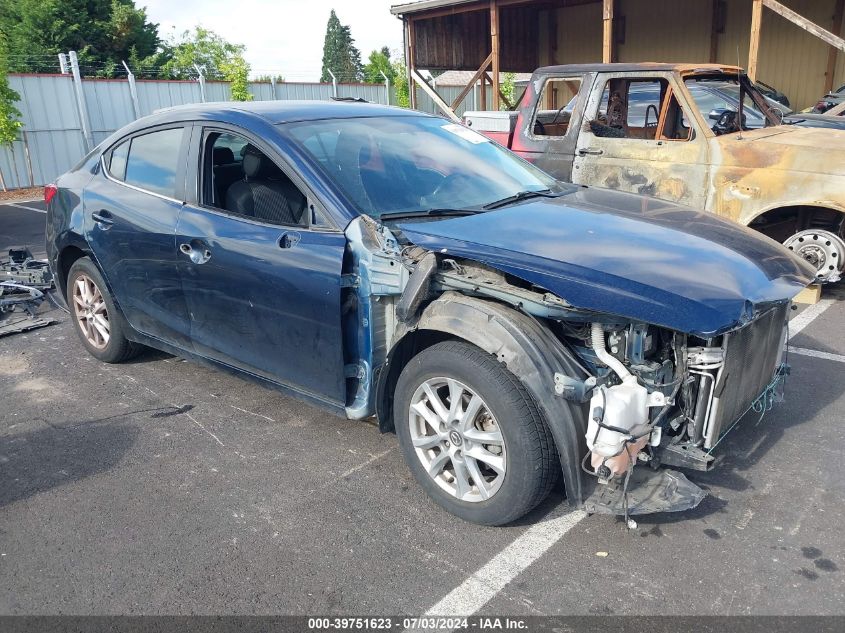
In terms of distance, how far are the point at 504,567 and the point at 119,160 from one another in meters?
3.51

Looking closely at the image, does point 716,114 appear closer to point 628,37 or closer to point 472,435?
point 472,435

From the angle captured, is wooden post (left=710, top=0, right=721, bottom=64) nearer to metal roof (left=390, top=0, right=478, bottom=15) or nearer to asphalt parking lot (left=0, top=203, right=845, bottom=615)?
metal roof (left=390, top=0, right=478, bottom=15)

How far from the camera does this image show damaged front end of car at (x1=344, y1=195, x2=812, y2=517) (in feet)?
8.64

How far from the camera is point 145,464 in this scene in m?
3.64

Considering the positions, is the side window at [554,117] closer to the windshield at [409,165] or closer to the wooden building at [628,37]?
the windshield at [409,165]

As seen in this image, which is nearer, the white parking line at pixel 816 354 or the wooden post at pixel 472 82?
the white parking line at pixel 816 354

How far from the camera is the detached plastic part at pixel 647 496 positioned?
8.88 ft

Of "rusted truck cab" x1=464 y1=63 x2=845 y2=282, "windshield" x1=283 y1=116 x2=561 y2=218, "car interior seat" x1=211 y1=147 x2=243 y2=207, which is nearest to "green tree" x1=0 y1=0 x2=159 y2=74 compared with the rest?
"rusted truck cab" x1=464 y1=63 x2=845 y2=282

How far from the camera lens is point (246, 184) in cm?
375

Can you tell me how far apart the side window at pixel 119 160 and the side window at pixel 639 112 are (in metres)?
4.16

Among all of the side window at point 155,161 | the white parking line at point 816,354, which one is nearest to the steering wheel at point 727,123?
the white parking line at point 816,354

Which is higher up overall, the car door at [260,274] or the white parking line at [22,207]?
the car door at [260,274]

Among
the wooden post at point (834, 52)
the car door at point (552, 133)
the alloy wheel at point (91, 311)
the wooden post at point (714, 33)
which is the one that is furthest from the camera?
the wooden post at point (714, 33)

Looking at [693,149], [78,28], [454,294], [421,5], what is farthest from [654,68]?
[78,28]
